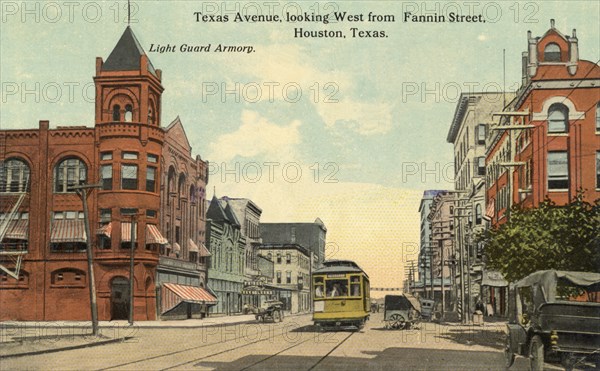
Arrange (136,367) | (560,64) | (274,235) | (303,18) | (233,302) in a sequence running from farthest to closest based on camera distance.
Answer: (274,235), (233,302), (560,64), (303,18), (136,367)

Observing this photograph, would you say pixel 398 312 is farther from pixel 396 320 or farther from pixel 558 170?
pixel 558 170

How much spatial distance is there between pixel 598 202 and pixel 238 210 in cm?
6645

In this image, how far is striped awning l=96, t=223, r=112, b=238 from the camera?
53.4 meters

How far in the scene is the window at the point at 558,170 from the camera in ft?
150

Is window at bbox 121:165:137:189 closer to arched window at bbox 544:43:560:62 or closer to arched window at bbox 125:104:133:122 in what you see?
arched window at bbox 125:104:133:122

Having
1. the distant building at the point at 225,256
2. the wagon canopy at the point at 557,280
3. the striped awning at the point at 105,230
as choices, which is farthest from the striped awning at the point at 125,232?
the wagon canopy at the point at 557,280

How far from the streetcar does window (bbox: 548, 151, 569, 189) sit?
1295cm

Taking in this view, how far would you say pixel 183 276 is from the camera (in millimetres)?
62969

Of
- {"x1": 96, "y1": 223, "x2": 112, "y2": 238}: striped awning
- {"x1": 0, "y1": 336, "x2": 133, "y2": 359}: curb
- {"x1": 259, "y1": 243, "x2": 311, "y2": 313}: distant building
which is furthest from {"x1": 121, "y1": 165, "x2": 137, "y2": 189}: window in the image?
{"x1": 259, "y1": 243, "x2": 311, "y2": 313}: distant building

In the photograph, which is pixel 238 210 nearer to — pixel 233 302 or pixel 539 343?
pixel 233 302

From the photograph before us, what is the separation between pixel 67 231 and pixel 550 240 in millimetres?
34207

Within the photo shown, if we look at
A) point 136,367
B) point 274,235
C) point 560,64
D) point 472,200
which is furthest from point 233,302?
point 274,235

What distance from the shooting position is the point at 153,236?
2147 inches

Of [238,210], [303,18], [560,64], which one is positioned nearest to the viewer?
[303,18]
